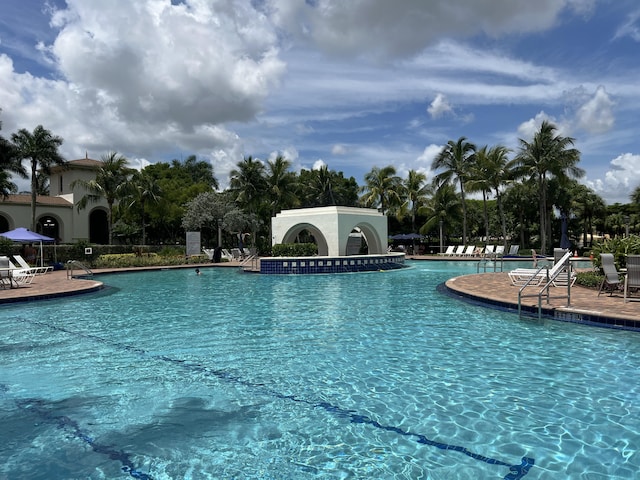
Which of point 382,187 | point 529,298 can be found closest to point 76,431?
point 529,298

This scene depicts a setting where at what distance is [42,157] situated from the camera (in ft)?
108

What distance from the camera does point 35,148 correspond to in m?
32.5

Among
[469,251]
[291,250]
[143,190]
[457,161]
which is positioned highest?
[457,161]

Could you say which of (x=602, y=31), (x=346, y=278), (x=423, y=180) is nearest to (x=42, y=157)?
(x=346, y=278)

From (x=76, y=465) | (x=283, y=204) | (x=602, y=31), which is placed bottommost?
(x=76, y=465)

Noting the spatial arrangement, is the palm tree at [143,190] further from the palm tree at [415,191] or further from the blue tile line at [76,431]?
the blue tile line at [76,431]

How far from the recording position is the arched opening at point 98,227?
139 feet

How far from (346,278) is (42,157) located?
26.6 metres

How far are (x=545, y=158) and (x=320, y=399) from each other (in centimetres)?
3387

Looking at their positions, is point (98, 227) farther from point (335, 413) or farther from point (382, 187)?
point (335, 413)

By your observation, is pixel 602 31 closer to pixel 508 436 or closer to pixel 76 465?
pixel 508 436

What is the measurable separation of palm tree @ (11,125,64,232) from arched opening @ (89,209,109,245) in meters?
9.15

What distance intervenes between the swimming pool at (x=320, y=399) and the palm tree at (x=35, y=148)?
92.1 ft

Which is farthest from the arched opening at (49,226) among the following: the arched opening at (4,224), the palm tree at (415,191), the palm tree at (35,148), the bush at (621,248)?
the bush at (621,248)
